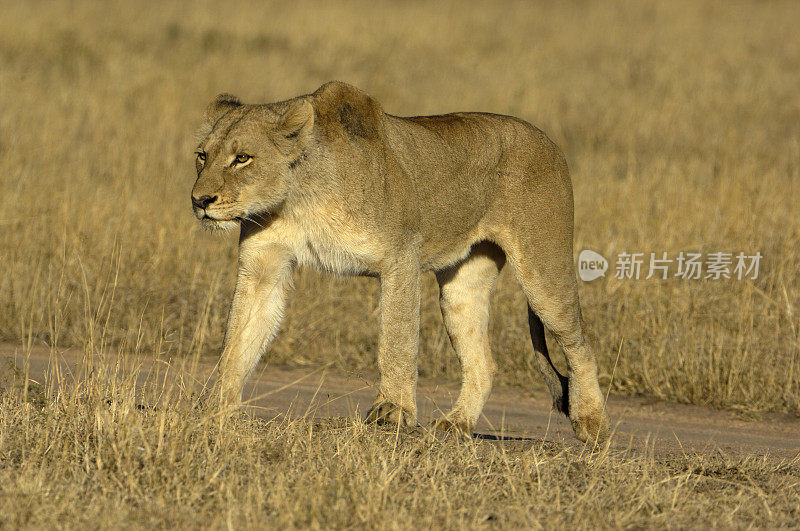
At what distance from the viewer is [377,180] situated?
5125 millimetres

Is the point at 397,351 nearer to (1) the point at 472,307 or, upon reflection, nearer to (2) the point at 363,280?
(1) the point at 472,307

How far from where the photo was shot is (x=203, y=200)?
181 inches

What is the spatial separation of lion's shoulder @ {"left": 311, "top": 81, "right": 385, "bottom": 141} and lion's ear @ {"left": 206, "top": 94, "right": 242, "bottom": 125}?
415 millimetres

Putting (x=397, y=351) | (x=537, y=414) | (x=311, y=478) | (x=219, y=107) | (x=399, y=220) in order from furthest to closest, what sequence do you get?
(x=537, y=414)
(x=219, y=107)
(x=399, y=220)
(x=397, y=351)
(x=311, y=478)

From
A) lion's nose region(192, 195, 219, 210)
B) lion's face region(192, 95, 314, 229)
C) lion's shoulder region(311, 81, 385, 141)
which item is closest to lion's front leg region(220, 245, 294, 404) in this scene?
lion's face region(192, 95, 314, 229)

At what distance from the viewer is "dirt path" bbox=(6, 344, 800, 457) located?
20.2 ft

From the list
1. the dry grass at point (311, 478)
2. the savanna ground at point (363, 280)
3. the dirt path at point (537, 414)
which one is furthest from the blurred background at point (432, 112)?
the dry grass at point (311, 478)

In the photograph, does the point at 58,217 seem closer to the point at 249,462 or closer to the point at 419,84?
the point at 249,462

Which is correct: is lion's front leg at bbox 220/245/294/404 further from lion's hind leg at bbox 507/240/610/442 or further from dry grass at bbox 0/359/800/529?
lion's hind leg at bbox 507/240/610/442

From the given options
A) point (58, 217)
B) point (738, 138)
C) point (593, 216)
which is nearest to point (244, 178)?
point (58, 217)

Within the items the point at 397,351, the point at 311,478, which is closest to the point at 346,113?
the point at 397,351

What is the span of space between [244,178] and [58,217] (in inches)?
188

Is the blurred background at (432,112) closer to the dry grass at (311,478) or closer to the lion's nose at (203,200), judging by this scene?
the dry grass at (311,478)

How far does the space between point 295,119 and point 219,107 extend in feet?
1.93
